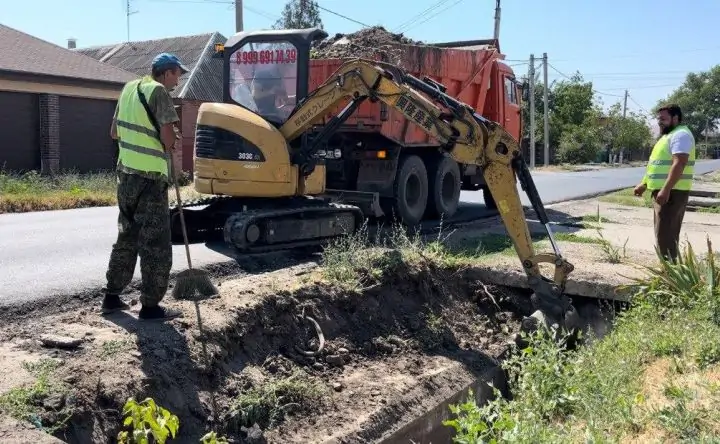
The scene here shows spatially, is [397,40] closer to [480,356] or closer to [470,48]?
[470,48]

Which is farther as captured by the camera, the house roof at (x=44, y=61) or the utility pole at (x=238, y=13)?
the utility pole at (x=238, y=13)

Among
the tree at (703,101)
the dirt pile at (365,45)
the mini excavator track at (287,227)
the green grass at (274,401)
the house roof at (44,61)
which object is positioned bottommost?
the green grass at (274,401)

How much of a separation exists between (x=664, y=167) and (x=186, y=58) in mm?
24899

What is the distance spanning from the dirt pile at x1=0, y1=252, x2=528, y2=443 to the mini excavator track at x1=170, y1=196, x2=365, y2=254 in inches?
43.5

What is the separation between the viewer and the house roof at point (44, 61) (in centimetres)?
1950

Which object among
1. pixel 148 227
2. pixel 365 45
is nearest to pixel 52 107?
pixel 365 45

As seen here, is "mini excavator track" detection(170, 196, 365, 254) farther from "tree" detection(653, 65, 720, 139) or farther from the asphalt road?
"tree" detection(653, 65, 720, 139)

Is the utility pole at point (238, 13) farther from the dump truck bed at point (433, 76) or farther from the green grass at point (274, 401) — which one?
the green grass at point (274, 401)

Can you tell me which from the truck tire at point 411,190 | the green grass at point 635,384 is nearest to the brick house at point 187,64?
the truck tire at point 411,190

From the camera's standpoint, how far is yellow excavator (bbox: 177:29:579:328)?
6.58m

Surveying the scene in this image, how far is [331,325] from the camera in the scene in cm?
624

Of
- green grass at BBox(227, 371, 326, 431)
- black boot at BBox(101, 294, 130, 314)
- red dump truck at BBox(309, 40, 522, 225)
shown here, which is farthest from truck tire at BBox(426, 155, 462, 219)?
black boot at BBox(101, 294, 130, 314)

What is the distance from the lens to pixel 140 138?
17.0ft

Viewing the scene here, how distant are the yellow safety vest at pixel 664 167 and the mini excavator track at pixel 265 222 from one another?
3.40 metres
